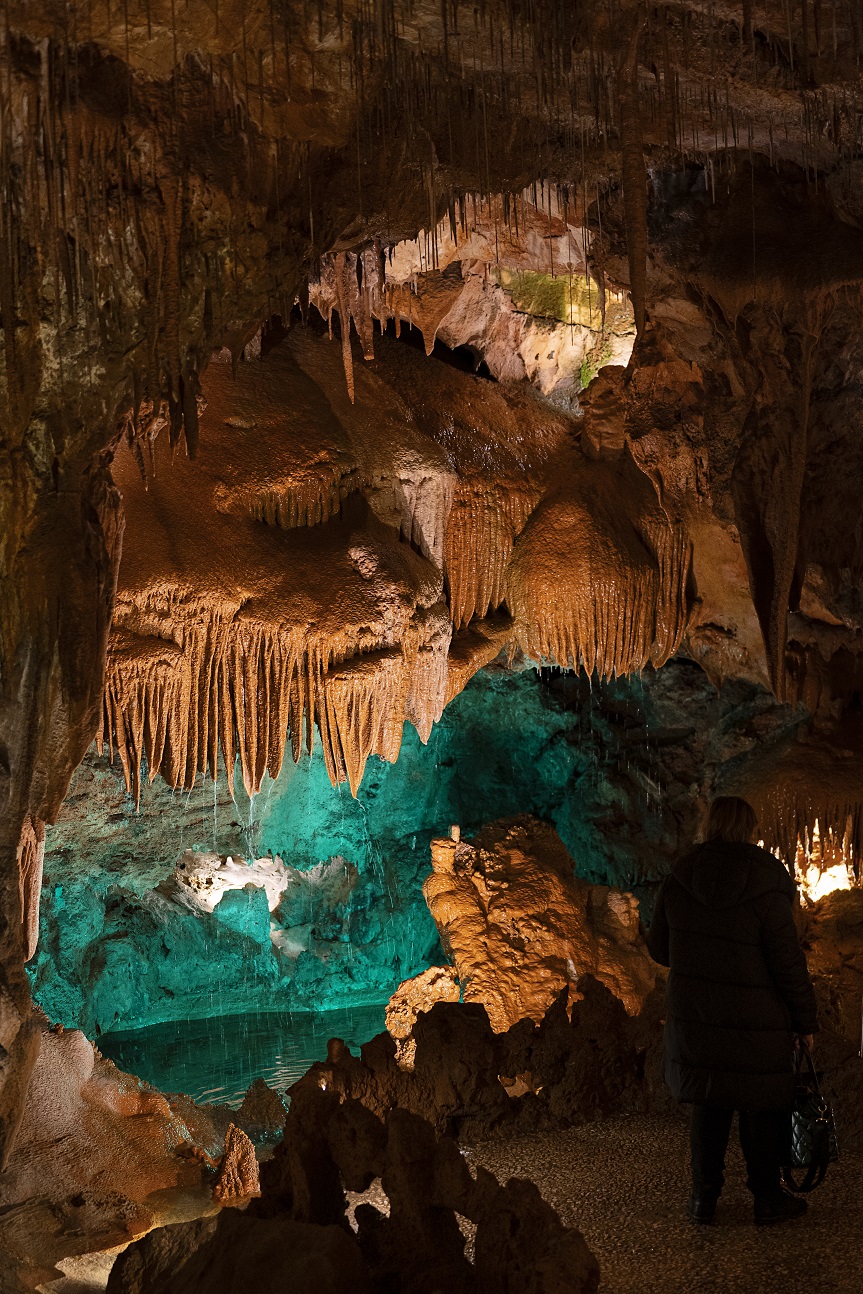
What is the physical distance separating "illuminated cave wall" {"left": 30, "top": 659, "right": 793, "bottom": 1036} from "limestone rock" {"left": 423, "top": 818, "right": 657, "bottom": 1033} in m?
2.07

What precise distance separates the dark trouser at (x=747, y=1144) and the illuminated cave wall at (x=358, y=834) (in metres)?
7.54

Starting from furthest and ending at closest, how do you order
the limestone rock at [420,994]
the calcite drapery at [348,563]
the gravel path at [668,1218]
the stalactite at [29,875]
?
the limestone rock at [420,994], the calcite drapery at [348,563], the stalactite at [29,875], the gravel path at [668,1218]

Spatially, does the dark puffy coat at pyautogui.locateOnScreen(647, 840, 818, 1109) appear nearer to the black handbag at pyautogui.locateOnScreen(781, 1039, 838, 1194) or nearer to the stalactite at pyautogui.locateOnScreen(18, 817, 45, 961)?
the black handbag at pyautogui.locateOnScreen(781, 1039, 838, 1194)

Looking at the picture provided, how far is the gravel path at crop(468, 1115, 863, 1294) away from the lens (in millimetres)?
3316

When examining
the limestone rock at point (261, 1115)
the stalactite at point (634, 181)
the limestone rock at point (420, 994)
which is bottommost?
the limestone rock at point (261, 1115)

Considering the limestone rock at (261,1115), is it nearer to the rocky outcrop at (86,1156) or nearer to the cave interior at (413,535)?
the cave interior at (413,535)

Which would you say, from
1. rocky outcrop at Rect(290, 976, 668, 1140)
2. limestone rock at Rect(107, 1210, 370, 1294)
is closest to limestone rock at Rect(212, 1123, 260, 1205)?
rocky outcrop at Rect(290, 976, 668, 1140)

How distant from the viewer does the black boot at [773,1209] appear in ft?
11.9

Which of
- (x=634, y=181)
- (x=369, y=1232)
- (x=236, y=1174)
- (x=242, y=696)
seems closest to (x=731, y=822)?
(x=369, y=1232)

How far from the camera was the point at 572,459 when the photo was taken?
9406 millimetres

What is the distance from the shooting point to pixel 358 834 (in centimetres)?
1408

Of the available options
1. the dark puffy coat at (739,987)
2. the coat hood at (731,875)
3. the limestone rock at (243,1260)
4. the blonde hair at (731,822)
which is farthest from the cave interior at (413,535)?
the blonde hair at (731,822)

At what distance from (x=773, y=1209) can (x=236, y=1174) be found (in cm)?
379

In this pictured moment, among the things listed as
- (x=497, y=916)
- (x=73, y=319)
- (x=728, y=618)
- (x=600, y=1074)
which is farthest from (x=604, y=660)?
(x=73, y=319)
